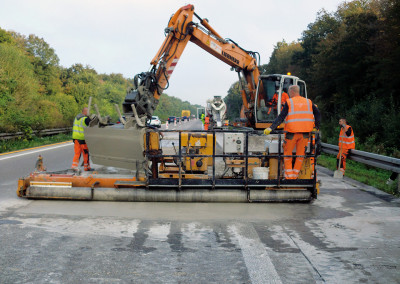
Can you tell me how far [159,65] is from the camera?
10.5 meters

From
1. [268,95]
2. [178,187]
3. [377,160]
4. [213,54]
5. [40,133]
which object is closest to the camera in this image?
[178,187]

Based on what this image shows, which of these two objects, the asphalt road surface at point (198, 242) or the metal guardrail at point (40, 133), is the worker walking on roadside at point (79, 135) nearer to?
the asphalt road surface at point (198, 242)

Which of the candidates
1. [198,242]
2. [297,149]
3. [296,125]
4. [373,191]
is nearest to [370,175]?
[373,191]

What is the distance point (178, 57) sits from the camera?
36.0ft

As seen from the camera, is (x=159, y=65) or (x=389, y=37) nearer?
(x=159, y=65)

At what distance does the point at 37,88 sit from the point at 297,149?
94.6ft

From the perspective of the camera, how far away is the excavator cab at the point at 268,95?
41.4ft

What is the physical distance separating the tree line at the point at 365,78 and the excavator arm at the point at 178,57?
82.6 inches

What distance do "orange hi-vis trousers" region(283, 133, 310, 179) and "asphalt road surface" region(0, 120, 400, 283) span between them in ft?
2.14

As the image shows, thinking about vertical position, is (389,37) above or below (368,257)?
above

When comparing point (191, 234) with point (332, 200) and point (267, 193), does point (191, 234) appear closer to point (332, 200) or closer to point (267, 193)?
point (267, 193)

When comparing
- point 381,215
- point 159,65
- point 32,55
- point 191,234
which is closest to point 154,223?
point 191,234

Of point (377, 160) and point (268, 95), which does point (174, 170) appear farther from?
point (268, 95)

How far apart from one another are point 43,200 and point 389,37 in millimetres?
19944
